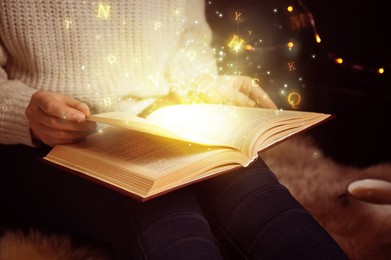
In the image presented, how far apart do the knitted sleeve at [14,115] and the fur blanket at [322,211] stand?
0.19 m

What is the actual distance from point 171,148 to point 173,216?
0.33ft

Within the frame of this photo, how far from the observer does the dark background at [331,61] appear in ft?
3.67

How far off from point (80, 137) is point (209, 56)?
51 centimetres

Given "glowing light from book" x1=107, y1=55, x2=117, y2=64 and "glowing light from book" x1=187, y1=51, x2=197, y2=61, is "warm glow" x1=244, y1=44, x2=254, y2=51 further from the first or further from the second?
"glowing light from book" x1=107, y1=55, x2=117, y2=64

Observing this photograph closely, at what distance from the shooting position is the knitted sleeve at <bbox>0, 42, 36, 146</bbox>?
27.0 inches

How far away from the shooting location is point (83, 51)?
77 centimetres

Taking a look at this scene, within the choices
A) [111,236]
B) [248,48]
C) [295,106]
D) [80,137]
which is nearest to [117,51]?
[80,137]

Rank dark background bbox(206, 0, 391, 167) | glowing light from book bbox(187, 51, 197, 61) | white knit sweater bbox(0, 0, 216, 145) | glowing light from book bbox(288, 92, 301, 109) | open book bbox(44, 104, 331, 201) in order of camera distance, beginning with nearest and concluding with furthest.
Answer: open book bbox(44, 104, 331, 201)
white knit sweater bbox(0, 0, 216, 145)
glowing light from book bbox(187, 51, 197, 61)
dark background bbox(206, 0, 391, 167)
glowing light from book bbox(288, 92, 301, 109)

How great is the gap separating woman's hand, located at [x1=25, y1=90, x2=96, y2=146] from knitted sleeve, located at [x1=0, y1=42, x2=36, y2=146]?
0.07m

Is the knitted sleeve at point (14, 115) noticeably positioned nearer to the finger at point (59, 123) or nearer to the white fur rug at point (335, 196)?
the finger at point (59, 123)

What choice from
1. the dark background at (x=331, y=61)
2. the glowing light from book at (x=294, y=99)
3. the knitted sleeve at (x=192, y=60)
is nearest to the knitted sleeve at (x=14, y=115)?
the knitted sleeve at (x=192, y=60)

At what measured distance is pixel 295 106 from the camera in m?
1.23

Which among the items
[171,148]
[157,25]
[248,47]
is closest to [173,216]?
[171,148]

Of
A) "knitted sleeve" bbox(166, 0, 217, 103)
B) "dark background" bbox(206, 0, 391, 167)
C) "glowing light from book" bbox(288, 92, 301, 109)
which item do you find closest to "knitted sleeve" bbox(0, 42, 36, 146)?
"knitted sleeve" bbox(166, 0, 217, 103)
